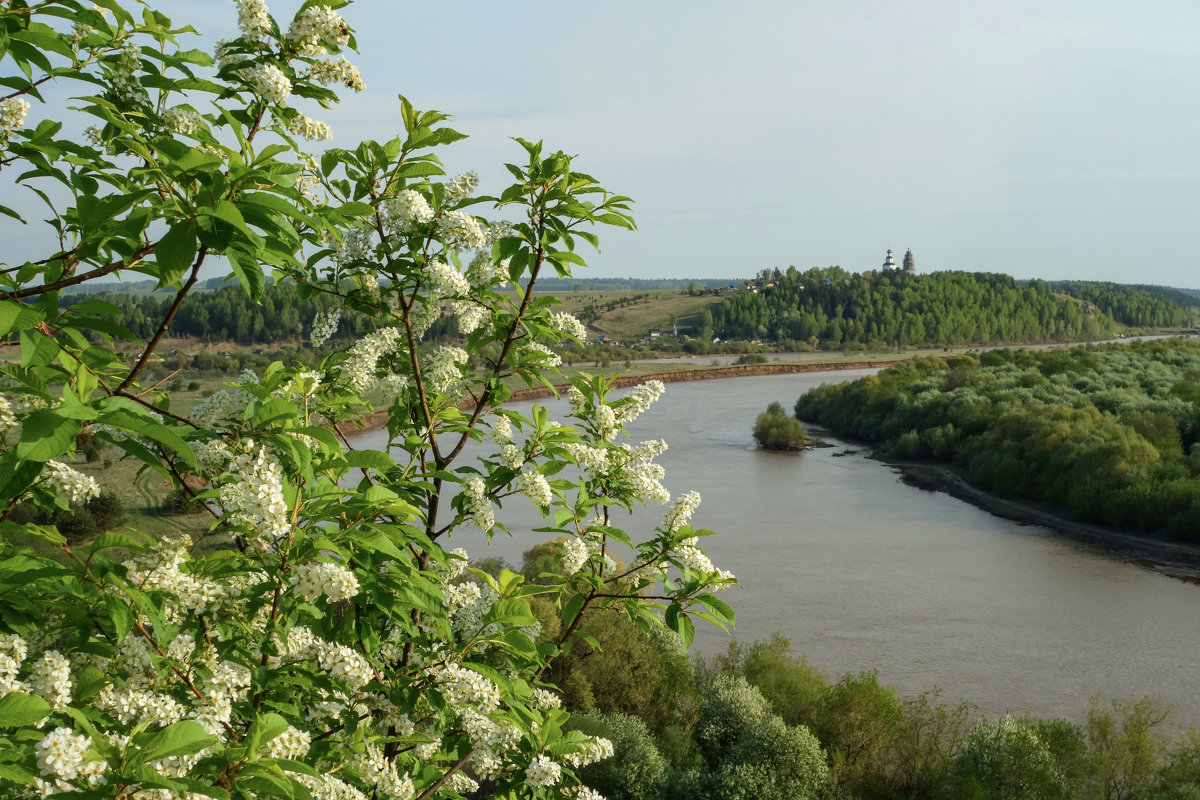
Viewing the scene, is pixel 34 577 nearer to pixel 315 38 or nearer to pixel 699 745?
pixel 315 38

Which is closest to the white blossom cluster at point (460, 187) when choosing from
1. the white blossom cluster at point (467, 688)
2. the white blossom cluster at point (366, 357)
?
the white blossom cluster at point (366, 357)

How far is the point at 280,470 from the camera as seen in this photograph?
158cm

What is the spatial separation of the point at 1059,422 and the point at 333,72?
860 inches

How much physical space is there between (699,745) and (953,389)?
23325 millimetres

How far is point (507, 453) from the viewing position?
2533 millimetres

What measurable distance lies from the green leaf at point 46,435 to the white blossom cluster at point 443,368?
56.9 inches

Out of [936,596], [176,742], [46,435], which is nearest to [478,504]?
[176,742]

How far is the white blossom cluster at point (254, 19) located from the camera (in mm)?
1919

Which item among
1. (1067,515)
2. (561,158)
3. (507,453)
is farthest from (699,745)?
(1067,515)

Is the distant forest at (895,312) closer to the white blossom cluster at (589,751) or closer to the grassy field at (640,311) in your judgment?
the grassy field at (640,311)

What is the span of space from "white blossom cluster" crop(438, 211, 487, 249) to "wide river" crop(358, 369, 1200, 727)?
22.3 ft

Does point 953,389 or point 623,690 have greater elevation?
point 953,389

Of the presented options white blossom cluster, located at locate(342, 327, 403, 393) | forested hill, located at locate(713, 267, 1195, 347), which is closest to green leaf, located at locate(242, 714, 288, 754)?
white blossom cluster, located at locate(342, 327, 403, 393)

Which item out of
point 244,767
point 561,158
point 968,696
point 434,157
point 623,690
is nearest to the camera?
point 244,767
